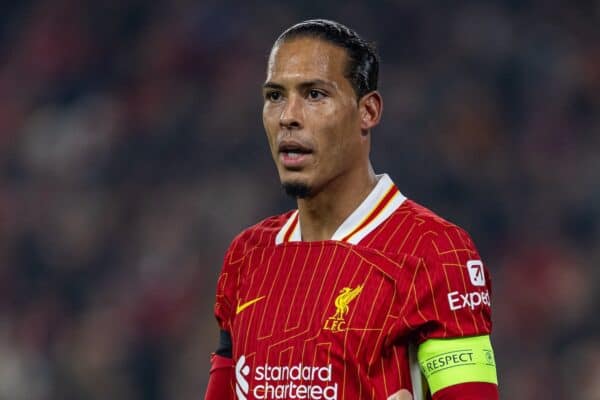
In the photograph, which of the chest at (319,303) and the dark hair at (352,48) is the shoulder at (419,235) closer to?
the chest at (319,303)

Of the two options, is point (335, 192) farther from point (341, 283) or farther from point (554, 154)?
point (554, 154)

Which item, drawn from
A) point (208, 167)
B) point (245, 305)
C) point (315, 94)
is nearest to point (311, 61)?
point (315, 94)

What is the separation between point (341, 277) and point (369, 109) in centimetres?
39

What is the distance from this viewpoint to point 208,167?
7.26 metres

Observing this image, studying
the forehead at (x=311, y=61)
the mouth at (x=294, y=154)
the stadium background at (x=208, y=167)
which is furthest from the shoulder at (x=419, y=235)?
the stadium background at (x=208, y=167)

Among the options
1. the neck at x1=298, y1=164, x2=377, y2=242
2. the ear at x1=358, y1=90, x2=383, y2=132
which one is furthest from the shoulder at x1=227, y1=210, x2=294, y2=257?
the ear at x1=358, y1=90, x2=383, y2=132

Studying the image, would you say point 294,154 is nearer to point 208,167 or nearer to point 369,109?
point 369,109

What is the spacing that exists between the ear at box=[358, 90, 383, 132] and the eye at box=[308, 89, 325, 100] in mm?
102

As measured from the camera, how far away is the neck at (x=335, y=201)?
2.70 meters

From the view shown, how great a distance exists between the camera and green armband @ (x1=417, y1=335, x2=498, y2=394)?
2.41 meters

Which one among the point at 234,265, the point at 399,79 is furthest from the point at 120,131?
the point at 234,265

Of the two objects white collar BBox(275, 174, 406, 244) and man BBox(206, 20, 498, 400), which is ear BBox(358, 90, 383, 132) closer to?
man BBox(206, 20, 498, 400)

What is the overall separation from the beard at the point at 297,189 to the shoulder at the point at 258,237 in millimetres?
205

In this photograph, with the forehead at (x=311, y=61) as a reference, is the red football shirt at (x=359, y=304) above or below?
below
